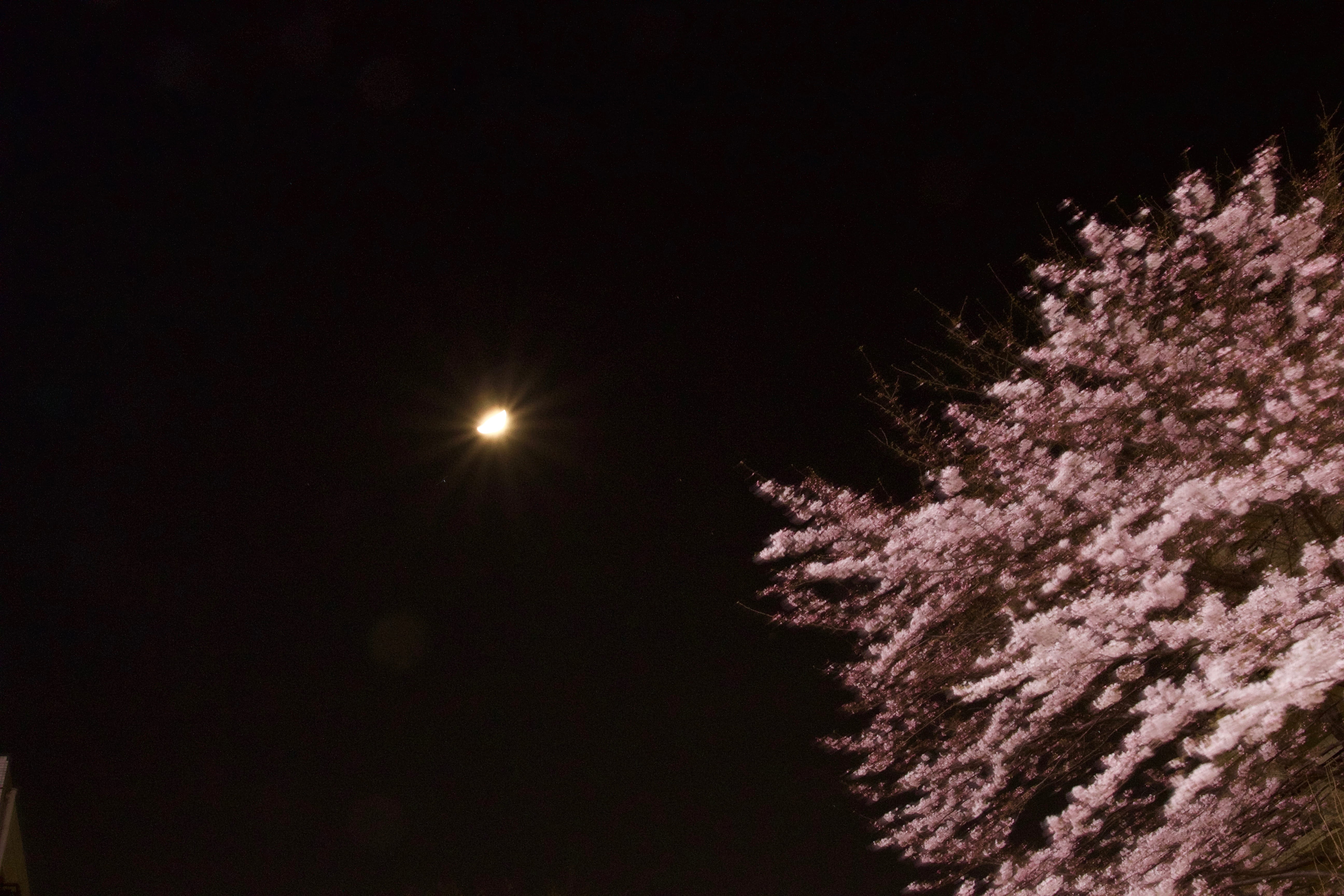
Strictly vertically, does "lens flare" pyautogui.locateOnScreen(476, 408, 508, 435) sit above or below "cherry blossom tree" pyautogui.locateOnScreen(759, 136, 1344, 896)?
above

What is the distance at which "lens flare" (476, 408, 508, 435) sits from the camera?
7508 millimetres

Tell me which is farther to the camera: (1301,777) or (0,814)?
(0,814)

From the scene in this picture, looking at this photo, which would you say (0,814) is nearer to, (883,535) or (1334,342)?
(883,535)

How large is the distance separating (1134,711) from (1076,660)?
0.87 meters

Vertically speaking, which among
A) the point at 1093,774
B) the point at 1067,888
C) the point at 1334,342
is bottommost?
the point at 1067,888

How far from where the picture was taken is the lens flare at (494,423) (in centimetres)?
751

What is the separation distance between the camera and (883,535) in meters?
7.45

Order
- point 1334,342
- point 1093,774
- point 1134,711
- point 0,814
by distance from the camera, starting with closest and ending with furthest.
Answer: point 1334,342
point 1134,711
point 1093,774
point 0,814

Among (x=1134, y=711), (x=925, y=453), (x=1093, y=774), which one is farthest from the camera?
(x=925, y=453)

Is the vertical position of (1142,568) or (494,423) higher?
(494,423)

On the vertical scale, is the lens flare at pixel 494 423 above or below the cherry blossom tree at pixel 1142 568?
above

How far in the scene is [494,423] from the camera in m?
7.55

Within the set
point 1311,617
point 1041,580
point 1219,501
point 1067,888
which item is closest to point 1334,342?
point 1219,501

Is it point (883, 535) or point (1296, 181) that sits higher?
point (1296, 181)
